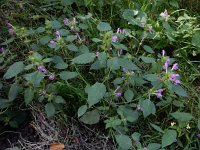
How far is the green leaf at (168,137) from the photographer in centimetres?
174

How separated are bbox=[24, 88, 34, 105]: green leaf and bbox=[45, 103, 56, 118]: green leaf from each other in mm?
79

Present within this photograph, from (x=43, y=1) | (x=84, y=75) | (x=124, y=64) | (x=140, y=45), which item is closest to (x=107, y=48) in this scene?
(x=124, y=64)

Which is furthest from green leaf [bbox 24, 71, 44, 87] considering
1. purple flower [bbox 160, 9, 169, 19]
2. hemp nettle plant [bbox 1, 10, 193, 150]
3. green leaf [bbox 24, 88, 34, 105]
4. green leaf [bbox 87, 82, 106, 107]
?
purple flower [bbox 160, 9, 169, 19]

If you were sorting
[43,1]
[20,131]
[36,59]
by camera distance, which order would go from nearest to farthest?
1. [36,59]
2. [20,131]
3. [43,1]

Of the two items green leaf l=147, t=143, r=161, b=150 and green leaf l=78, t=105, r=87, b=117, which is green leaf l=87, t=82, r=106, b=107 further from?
green leaf l=147, t=143, r=161, b=150

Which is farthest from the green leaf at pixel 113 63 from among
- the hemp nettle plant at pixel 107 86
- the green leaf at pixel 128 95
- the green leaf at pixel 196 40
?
the green leaf at pixel 196 40

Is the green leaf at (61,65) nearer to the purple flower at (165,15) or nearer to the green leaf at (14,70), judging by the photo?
the green leaf at (14,70)

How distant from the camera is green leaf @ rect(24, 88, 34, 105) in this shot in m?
1.81

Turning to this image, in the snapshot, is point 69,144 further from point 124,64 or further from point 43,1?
point 43,1

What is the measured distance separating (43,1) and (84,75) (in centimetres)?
72

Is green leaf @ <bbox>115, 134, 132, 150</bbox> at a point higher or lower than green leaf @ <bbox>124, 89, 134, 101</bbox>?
lower

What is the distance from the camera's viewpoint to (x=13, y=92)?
1.88 meters

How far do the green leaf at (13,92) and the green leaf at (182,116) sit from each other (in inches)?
28.6

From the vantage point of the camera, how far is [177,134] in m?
1.88
